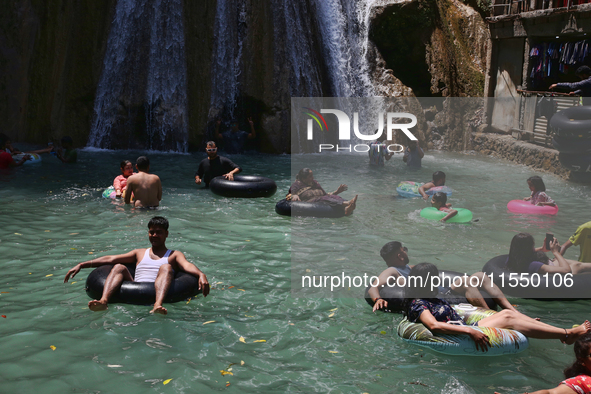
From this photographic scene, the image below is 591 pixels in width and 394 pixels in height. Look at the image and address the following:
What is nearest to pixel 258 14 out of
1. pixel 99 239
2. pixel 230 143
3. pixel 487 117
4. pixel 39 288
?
pixel 230 143

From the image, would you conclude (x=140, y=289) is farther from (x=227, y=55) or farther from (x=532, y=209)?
(x=227, y=55)

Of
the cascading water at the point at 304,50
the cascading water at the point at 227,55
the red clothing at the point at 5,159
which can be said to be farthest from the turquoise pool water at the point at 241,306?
the cascading water at the point at 304,50

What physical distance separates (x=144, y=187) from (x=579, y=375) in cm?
825

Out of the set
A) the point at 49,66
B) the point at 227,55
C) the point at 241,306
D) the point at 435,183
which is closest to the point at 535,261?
the point at 241,306

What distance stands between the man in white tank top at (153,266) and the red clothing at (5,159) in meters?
9.11

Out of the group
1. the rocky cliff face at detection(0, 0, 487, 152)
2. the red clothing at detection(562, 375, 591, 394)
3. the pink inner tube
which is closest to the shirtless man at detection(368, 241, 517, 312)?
the red clothing at detection(562, 375, 591, 394)

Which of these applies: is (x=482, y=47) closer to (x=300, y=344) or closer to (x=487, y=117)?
(x=487, y=117)

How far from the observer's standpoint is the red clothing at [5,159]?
1377 cm

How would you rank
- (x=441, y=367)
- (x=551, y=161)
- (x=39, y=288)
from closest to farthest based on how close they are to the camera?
(x=441, y=367)
(x=39, y=288)
(x=551, y=161)

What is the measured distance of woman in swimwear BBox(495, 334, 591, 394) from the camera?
3984 mm

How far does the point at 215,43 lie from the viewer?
19.7m

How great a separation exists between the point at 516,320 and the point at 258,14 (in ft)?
53.7

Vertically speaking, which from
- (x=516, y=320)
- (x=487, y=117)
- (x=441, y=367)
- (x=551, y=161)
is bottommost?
(x=441, y=367)

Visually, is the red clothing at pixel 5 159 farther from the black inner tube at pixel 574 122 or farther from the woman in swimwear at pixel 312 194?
the black inner tube at pixel 574 122
